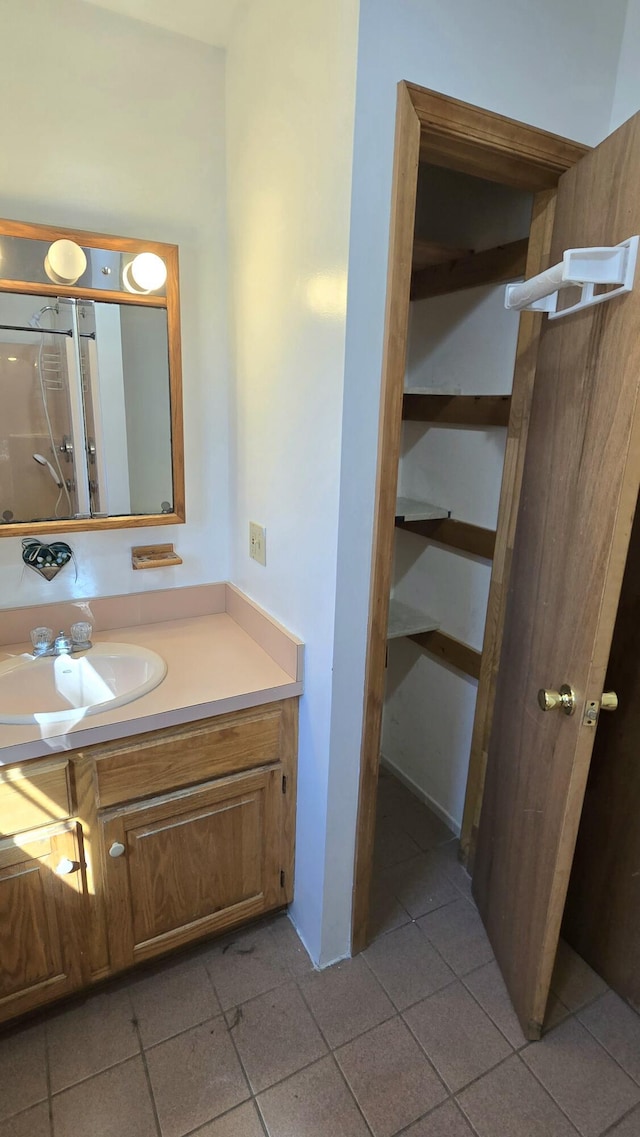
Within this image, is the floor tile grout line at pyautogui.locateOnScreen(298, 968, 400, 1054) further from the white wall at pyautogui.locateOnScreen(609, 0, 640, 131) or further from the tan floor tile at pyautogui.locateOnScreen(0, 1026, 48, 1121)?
the white wall at pyautogui.locateOnScreen(609, 0, 640, 131)

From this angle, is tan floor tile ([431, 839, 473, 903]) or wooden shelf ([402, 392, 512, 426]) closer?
wooden shelf ([402, 392, 512, 426])

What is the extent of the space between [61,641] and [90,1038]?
3.08 ft

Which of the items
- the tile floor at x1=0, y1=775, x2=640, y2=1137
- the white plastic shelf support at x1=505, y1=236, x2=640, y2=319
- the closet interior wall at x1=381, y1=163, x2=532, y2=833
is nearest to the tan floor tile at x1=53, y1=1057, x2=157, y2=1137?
the tile floor at x1=0, y1=775, x2=640, y2=1137

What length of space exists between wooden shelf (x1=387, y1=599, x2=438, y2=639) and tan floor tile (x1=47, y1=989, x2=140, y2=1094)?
1.25 m

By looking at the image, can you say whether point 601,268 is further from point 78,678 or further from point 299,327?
point 78,678

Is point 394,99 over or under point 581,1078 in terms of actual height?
over

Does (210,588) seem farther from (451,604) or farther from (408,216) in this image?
(408,216)

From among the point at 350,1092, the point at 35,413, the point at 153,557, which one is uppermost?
the point at 35,413

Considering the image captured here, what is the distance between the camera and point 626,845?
1477 mm

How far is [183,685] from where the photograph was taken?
1443 mm

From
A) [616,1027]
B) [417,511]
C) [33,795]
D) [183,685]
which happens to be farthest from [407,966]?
[417,511]

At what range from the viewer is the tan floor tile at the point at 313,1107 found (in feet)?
4.02

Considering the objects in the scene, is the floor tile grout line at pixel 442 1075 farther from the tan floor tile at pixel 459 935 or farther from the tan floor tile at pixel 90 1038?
the tan floor tile at pixel 90 1038

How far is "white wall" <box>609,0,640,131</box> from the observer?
1289mm
